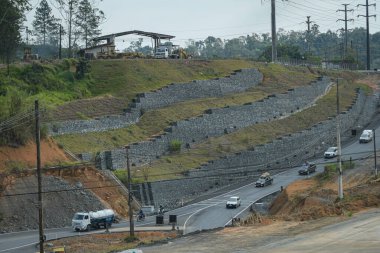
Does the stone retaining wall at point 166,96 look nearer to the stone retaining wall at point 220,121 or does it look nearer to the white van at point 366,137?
the stone retaining wall at point 220,121

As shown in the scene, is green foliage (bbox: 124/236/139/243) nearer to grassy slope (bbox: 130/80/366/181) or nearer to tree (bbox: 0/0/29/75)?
grassy slope (bbox: 130/80/366/181)

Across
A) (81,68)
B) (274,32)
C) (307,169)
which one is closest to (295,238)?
(307,169)

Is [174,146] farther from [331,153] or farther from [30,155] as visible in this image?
[30,155]

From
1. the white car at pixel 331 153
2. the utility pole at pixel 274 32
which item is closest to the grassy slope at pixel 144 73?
the utility pole at pixel 274 32

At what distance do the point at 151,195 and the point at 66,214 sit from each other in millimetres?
10236

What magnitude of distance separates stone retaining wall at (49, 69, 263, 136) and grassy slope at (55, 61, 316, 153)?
0.88 metres

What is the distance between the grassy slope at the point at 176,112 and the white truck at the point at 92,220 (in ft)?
45.4

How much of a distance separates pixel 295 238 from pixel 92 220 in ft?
73.2

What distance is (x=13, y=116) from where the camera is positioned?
214 feet

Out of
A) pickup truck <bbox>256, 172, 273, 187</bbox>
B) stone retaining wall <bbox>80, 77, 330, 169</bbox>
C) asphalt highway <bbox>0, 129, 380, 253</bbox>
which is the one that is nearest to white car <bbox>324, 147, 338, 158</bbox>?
asphalt highway <bbox>0, 129, 380, 253</bbox>

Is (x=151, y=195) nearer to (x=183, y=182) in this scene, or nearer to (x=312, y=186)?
(x=183, y=182)

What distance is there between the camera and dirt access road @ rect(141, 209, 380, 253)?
38562 mm

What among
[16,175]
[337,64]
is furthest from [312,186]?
[337,64]

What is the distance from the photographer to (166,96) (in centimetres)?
9612
